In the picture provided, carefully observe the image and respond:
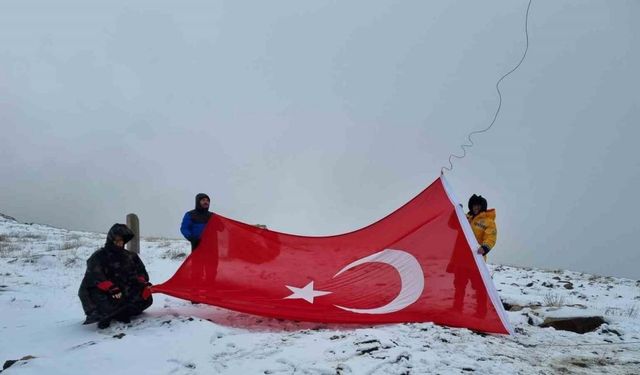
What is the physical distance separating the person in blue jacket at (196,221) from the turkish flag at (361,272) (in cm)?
15

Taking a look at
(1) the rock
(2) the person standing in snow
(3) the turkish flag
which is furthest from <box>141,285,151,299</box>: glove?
(1) the rock

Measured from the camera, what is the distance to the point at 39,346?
4.71 m

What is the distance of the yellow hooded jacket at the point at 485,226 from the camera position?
20.6 feet

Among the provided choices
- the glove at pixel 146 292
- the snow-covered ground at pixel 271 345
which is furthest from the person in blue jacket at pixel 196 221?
the glove at pixel 146 292

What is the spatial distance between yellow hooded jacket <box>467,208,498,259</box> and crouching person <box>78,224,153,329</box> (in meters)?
4.60

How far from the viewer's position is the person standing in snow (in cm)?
627

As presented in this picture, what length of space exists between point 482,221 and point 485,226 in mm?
88

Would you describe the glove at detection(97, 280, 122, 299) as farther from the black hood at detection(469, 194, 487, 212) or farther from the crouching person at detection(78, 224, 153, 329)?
the black hood at detection(469, 194, 487, 212)

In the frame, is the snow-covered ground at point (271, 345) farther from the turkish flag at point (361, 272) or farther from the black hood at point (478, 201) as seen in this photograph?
the black hood at point (478, 201)

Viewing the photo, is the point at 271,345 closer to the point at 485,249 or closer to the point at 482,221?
the point at 485,249

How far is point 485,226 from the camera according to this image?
6.40 metres

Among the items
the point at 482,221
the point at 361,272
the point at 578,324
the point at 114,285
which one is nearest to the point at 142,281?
the point at 114,285

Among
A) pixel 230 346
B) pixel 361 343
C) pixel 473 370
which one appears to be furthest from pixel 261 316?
pixel 473 370

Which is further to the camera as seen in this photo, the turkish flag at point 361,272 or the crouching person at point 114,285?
the turkish flag at point 361,272
